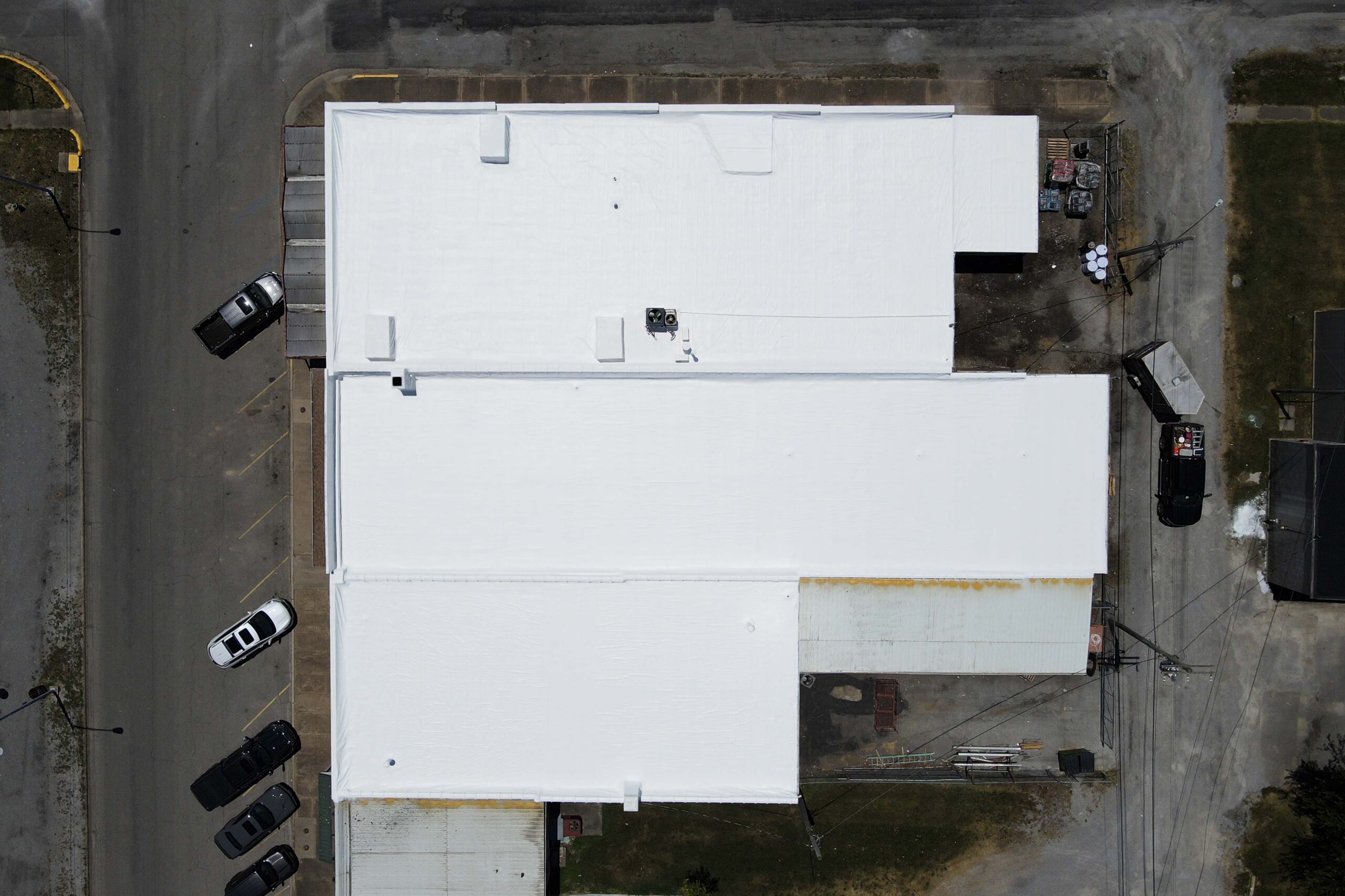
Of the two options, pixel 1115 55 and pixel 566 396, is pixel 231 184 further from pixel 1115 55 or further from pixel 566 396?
pixel 1115 55

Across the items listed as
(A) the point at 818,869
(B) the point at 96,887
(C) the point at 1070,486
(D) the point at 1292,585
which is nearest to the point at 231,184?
(B) the point at 96,887

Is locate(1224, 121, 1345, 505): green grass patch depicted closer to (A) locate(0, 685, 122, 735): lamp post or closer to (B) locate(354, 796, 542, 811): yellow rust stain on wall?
(B) locate(354, 796, 542, 811): yellow rust stain on wall

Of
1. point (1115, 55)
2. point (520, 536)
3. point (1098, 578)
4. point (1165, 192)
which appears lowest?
point (1098, 578)

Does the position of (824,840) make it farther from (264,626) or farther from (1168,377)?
(264,626)

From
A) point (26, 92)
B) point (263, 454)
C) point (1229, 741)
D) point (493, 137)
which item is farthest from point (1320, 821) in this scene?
point (26, 92)

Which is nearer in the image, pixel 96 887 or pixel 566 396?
pixel 566 396

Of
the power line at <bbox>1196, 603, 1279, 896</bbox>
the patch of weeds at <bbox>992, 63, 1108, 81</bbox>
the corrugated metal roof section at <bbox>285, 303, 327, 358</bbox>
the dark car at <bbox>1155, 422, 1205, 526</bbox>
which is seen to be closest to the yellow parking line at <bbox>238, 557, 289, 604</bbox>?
the corrugated metal roof section at <bbox>285, 303, 327, 358</bbox>
